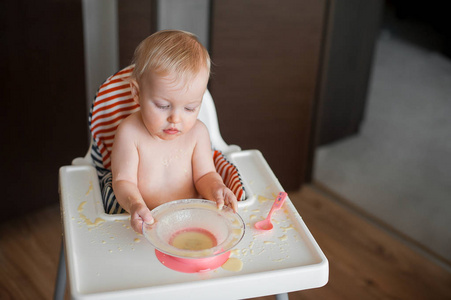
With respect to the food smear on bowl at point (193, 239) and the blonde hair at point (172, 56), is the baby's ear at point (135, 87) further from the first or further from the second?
the food smear on bowl at point (193, 239)

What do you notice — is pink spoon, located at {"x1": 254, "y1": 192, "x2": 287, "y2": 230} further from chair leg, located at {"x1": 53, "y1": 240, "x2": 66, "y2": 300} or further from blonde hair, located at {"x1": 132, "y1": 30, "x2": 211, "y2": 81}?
chair leg, located at {"x1": 53, "y1": 240, "x2": 66, "y2": 300}

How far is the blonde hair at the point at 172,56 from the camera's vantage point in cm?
91

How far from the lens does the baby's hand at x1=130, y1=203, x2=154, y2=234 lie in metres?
0.89

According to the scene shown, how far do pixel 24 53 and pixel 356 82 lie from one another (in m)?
1.48

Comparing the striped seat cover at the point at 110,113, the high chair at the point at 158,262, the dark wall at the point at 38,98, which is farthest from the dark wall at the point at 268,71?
the high chair at the point at 158,262

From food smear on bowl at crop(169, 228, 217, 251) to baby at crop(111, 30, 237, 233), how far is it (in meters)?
0.06

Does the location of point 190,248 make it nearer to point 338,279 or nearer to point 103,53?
point 338,279

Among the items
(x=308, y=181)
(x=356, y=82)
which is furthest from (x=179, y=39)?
(x=356, y=82)

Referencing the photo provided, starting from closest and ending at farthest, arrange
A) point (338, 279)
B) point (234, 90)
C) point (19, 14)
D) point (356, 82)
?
1. point (19, 14)
2. point (338, 279)
3. point (234, 90)
4. point (356, 82)

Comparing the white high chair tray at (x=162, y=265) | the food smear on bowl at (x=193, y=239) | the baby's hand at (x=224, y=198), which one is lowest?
the white high chair tray at (x=162, y=265)

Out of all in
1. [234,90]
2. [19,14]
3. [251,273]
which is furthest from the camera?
[234,90]

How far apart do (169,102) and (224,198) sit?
0.65ft

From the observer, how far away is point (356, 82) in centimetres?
256

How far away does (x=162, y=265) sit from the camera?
87 centimetres
